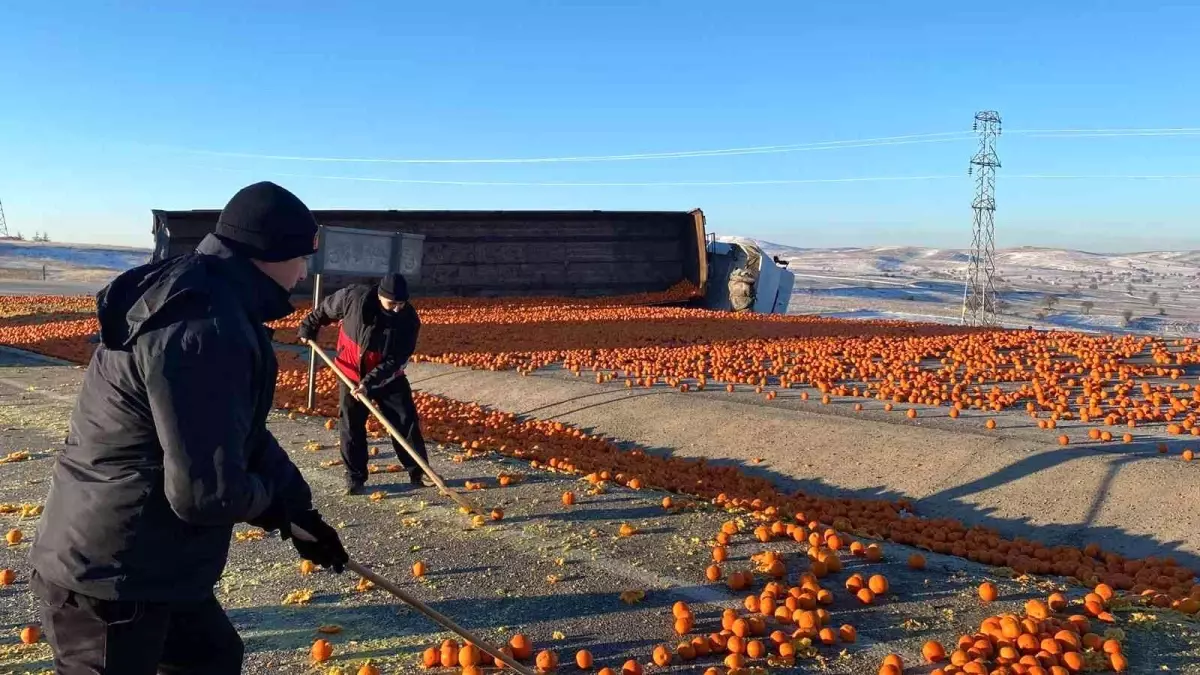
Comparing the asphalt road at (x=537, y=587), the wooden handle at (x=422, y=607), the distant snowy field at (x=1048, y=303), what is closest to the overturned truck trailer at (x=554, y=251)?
the distant snowy field at (x=1048, y=303)

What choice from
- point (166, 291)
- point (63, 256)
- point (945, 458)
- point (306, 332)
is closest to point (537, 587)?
point (166, 291)

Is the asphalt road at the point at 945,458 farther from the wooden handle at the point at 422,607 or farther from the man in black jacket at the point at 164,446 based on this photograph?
the man in black jacket at the point at 164,446

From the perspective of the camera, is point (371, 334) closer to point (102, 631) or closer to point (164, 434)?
point (102, 631)

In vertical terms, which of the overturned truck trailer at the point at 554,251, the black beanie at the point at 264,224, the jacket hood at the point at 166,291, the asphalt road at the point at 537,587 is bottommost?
the asphalt road at the point at 537,587

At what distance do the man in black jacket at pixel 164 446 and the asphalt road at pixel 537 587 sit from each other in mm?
1765

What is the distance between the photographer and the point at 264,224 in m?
2.72

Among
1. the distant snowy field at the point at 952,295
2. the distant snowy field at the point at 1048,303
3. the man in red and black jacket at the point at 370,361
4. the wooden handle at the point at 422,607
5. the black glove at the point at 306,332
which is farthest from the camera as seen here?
the distant snowy field at the point at 952,295

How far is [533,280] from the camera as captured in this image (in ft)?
89.6

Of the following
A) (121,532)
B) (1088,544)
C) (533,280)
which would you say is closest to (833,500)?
(1088,544)

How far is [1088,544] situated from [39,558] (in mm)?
7073

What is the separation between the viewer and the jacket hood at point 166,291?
2443mm

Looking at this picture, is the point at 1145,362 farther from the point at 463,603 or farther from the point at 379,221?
the point at 379,221

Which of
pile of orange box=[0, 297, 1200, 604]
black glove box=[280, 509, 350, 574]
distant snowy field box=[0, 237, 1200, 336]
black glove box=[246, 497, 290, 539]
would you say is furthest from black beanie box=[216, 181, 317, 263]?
distant snowy field box=[0, 237, 1200, 336]

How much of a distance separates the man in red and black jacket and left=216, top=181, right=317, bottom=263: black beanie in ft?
15.1
